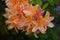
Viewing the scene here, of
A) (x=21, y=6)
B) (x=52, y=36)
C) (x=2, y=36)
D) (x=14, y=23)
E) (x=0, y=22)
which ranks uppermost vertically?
(x=21, y=6)

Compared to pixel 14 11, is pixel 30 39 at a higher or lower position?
lower

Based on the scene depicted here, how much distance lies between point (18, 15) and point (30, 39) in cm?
49

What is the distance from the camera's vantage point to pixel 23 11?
4.65ft

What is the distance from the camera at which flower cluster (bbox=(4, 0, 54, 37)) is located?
1.41 metres

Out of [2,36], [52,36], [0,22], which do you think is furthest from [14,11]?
[52,36]

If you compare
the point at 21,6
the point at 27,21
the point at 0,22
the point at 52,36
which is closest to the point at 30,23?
the point at 27,21

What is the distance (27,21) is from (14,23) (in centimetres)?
10

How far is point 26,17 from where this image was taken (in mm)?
1431

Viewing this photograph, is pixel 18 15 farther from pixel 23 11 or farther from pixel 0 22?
pixel 0 22

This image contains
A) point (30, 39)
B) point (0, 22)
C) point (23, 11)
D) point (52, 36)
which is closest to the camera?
point (23, 11)

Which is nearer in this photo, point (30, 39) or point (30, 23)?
point (30, 23)

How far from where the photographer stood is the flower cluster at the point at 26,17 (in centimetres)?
141

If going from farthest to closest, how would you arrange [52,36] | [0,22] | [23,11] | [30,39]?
[52,36] → [30,39] → [0,22] → [23,11]

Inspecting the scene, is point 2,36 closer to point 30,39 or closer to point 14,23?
point 30,39
